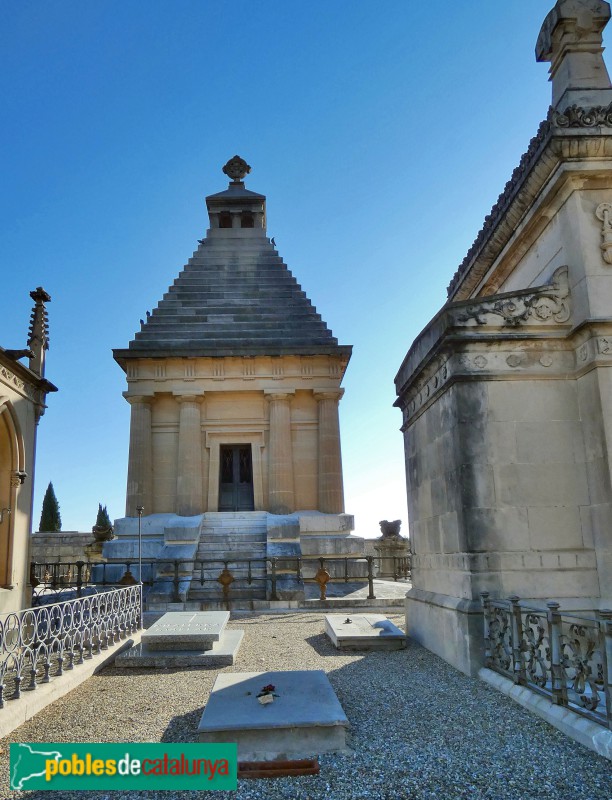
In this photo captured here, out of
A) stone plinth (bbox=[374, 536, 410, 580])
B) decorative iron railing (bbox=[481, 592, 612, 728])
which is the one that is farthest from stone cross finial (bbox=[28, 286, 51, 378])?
stone plinth (bbox=[374, 536, 410, 580])

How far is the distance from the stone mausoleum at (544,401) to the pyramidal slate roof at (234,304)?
667 inches

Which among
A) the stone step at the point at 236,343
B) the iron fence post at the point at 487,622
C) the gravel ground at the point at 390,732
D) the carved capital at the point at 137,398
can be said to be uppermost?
the stone step at the point at 236,343

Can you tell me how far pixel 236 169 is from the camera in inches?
1340

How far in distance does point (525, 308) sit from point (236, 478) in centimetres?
1928

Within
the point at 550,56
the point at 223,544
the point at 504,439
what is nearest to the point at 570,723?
the point at 504,439

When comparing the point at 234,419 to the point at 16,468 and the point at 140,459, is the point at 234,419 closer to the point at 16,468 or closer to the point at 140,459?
the point at 140,459

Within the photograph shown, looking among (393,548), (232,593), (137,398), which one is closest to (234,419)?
(137,398)

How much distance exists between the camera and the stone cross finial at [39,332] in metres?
12.1

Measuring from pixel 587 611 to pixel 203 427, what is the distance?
765 inches

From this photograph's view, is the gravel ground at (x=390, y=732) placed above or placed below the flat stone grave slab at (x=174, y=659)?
below

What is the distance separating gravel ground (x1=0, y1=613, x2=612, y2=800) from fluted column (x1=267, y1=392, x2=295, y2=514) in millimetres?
15223

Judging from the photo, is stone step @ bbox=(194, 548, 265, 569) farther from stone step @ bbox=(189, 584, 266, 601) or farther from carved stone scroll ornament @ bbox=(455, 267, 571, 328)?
carved stone scroll ornament @ bbox=(455, 267, 571, 328)

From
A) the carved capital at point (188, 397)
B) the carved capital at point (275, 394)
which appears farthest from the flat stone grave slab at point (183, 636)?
the carved capital at point (275, 394)

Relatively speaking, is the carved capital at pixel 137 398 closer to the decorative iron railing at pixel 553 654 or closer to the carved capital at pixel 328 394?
the carved capital at pixel 328 394
